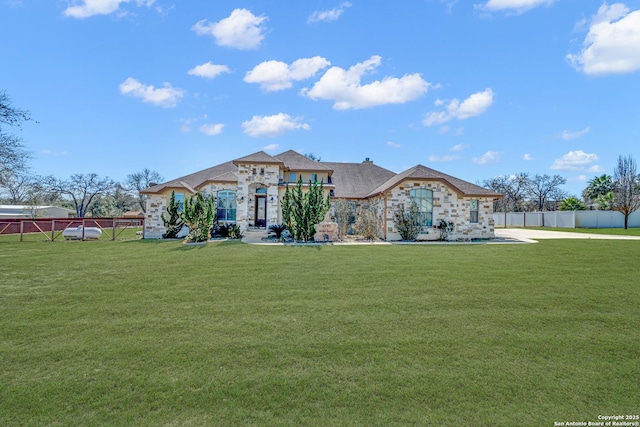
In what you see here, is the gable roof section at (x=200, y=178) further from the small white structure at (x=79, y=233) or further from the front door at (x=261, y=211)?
the small white structure at (x=79, y=233)

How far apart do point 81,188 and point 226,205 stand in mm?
47961

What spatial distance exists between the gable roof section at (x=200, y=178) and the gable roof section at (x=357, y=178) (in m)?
7.72

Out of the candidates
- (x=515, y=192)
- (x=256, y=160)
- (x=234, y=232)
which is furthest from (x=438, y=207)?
(x=515, y=192)

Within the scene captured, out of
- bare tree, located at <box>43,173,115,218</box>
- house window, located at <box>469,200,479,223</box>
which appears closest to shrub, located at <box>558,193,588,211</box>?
house window, located at <box>469,200,479,223</box>

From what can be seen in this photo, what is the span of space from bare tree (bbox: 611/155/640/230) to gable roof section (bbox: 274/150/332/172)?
31.1m

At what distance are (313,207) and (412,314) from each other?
445 inches

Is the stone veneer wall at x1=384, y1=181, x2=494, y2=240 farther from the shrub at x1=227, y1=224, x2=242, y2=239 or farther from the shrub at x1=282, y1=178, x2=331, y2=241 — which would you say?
the shrub at x1=227, y1=224, x2=242, y2=239

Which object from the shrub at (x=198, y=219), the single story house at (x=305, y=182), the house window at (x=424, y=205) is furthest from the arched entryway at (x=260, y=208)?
the house window at (x=424, y=205)

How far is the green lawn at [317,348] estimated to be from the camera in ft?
10.2

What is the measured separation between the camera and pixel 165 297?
647 cm

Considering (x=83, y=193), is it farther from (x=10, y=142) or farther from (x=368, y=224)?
(x=368, y=224)

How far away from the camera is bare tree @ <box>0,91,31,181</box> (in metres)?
19.0

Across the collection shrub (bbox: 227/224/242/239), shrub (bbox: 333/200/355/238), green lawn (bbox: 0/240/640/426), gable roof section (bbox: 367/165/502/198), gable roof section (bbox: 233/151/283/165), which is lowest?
green lawn (bbox: 0/240/640/426)

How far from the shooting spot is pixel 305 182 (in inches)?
883
